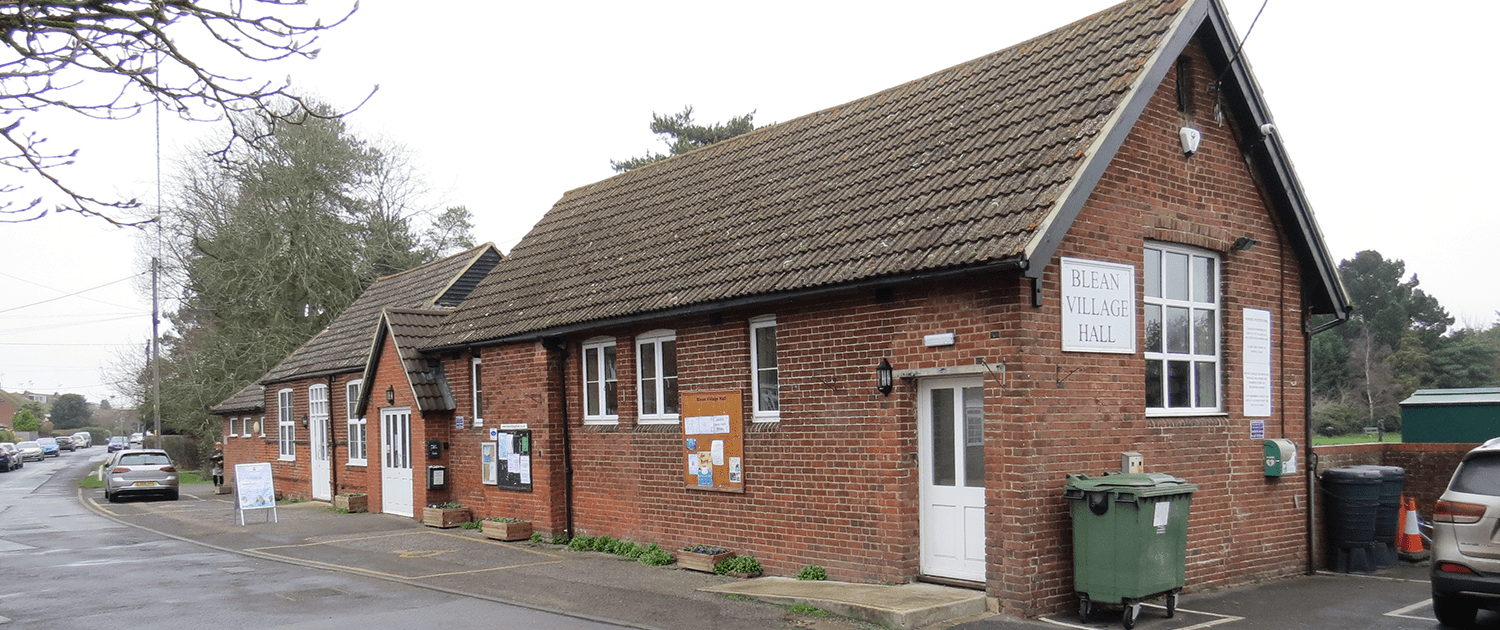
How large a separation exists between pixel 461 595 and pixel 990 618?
229 inches

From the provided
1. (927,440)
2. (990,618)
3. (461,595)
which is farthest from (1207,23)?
(461,595)

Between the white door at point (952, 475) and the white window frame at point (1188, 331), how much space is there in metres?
2.00

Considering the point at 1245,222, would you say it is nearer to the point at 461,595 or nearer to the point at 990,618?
the point at 990,618

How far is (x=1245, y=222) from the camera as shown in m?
12.3

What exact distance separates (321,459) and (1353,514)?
71.0 ft

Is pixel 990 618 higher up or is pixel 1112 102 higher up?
pixel 1112 102

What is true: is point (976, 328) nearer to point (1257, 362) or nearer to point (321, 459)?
point (1257, 362)

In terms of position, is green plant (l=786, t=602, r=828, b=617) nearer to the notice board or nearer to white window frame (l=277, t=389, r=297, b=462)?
the notice board

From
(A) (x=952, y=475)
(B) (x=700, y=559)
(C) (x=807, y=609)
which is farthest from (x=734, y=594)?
(A) (x=952, y=475)

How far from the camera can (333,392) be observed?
24.5 m

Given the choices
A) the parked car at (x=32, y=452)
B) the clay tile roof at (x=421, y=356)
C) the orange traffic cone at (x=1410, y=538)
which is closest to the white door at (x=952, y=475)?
the orange traffic cone at (x=1410, y=538)

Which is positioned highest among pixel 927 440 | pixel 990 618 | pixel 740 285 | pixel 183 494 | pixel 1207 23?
pixel 1207 23

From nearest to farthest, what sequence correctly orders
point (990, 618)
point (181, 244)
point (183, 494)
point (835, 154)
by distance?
point (990, 618) → point (835, 154) → point (183, 494) → point (181, 244)

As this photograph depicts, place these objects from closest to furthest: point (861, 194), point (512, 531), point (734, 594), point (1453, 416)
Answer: point (734, 594) < point (861, 194) < point (1453, 416) < point (512, 531)
